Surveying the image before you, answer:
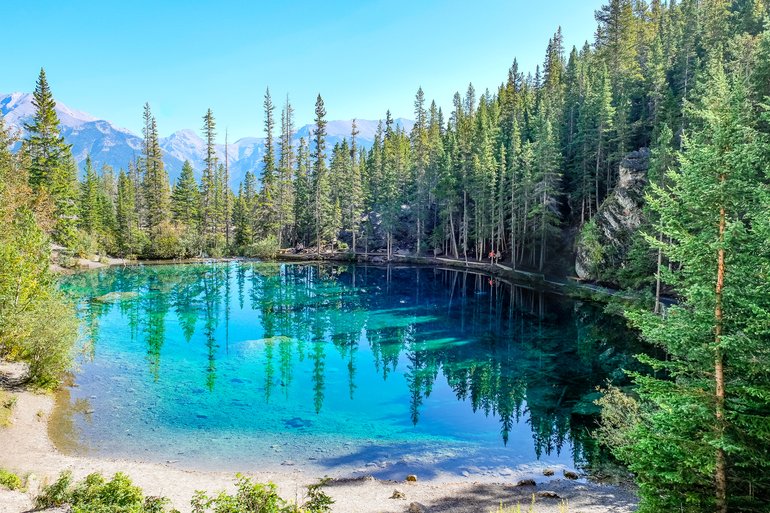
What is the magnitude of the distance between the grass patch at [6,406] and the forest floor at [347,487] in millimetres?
235

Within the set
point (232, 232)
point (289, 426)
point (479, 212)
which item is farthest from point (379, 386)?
point (232, 232)

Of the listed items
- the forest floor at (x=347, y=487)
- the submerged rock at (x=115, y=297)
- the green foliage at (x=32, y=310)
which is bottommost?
the forest floor at (x=347, y=487)

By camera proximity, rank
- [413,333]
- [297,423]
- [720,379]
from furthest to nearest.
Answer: [413,333], [297,423], [720,379]

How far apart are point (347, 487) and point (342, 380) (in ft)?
39.2

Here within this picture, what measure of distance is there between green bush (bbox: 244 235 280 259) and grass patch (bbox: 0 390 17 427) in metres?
55.7

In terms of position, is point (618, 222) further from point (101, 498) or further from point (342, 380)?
point (101, 498)

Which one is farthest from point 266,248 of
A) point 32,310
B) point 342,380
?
point 32,310

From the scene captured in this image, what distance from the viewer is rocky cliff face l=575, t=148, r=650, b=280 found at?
141 ft

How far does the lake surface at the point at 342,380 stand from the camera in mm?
17406

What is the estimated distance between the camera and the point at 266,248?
73625 mm

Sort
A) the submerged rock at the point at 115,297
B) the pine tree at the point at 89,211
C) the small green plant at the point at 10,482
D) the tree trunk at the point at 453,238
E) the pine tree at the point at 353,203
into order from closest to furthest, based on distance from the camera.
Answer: the small green plant at the point at 10,482 < the submerged rock at the point at 115,297 < the pine tree at the point at 89,211 < the tree trunk at the point at 453,238 < the pine tree at the point at 353,203

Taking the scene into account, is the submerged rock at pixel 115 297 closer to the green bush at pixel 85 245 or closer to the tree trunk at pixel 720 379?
the green bush at pixel 85 245

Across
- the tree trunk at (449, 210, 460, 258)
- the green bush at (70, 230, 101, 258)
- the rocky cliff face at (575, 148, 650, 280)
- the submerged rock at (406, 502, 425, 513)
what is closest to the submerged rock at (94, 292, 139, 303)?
the green bush at (70, 230, 101, 258)

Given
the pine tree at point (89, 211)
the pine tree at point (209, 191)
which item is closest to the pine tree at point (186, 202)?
the pine tree at point (209, 191)
